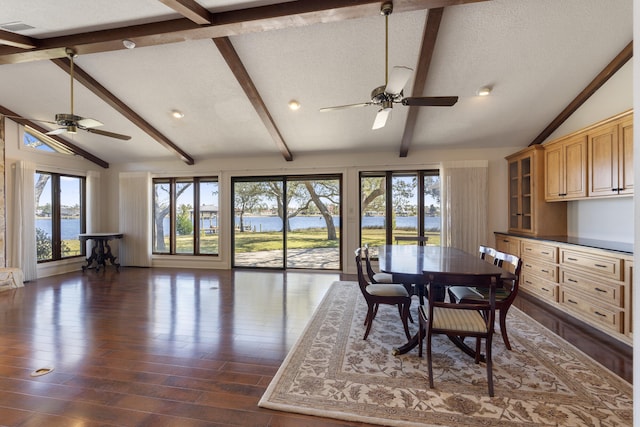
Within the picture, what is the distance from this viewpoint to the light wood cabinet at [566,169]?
3.58 meters

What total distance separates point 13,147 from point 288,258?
5349 mm

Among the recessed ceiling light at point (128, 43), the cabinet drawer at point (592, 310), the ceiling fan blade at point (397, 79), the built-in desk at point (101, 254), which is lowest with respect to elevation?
the cabinet drawer at point (592, 310)

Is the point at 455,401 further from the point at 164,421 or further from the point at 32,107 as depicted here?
the point at 32,107

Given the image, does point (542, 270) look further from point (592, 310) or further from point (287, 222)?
point (287, 222)

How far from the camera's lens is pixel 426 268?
94.4 inches

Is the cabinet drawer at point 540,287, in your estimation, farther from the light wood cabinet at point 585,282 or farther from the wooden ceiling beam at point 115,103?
the wooden ceiling beam at point 115,103

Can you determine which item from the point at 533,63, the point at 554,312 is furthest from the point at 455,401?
the point at 533,63

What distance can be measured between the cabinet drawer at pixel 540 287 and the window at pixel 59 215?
28.2 feet

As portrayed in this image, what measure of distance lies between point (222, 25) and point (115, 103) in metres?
2.56

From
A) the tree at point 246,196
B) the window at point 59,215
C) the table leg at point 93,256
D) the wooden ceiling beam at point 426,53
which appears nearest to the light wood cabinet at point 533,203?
the wooden ceiling beam at point 426,53

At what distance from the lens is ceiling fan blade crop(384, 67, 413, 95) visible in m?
2.14

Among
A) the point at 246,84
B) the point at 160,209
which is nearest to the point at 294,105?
the point at 246,84

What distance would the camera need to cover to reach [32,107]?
474 centimetres

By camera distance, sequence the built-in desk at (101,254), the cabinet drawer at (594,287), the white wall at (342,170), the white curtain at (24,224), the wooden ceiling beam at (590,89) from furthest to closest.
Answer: the built-in desk at (101,254) → the white wall at (342,170) → the white curtain at (24,224) → the wooden ceiling beam at (590,89) → the cabinet drawer at (594,287)
